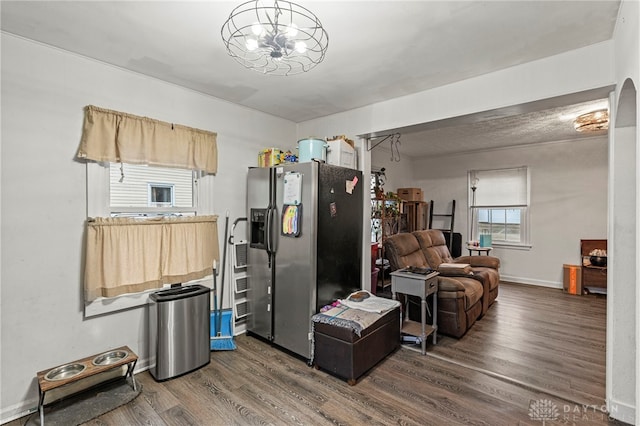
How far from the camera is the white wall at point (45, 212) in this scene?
211 cm

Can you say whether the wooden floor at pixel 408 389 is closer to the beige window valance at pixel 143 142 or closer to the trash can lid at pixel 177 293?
the trash can lid at pixel 177 293

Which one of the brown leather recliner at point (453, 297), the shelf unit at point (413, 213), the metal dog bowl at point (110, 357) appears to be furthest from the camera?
the shelf unit at point (413, 213)

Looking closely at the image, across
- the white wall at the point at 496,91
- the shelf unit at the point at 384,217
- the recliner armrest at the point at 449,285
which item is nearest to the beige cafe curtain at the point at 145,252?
the white wall at the point at 496,91

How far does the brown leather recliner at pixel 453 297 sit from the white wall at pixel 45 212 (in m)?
2.88

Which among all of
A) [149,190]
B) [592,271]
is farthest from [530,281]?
[149,190]

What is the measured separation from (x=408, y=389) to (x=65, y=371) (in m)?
2.59

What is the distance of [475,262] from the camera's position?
16.3ft

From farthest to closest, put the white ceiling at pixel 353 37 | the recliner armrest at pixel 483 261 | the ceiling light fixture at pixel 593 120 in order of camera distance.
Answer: the recliner armrest at pixel 483 261 < the ceiling light fixture at pixel 593 120 < the white ceiling at pixel 353 37

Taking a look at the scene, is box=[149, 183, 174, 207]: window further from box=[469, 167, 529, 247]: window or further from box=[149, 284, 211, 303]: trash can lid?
box=[469, 167, 529, 247]: window

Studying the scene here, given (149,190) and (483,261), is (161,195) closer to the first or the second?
(149,190)

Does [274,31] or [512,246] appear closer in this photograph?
[274,31]

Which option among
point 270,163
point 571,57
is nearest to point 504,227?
point 571,57

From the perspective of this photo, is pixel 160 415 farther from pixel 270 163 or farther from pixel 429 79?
pixel 429 79

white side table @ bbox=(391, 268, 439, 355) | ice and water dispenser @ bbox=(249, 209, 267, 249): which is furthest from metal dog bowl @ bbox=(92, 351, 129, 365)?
white side table @ bbox=(391, 268, 439, 355)
